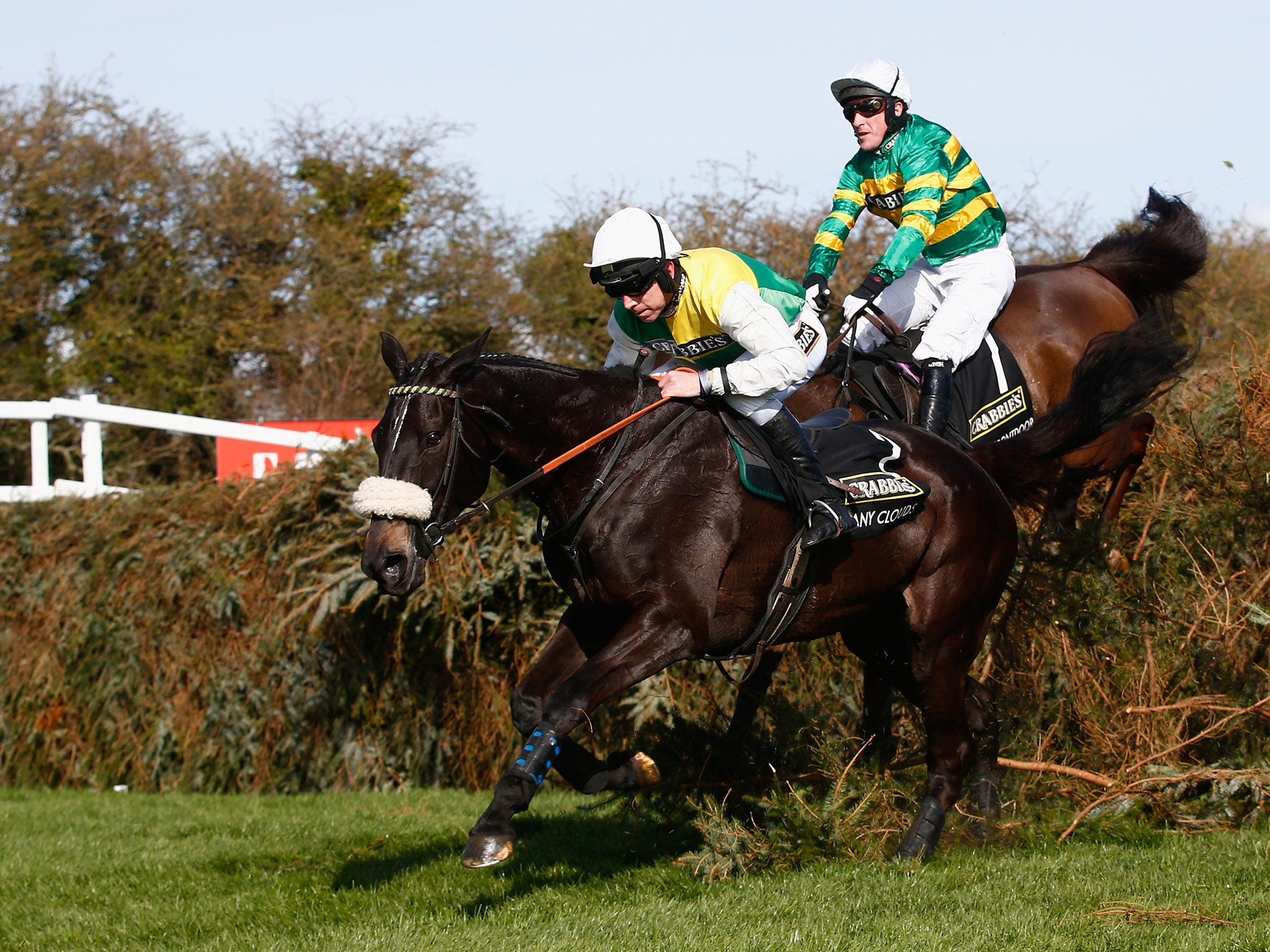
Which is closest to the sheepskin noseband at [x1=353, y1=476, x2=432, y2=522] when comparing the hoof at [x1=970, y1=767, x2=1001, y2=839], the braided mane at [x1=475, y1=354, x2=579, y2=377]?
the braided mane at [x1=475, y1=354, x2=579, y2=377]

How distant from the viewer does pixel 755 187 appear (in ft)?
39.3

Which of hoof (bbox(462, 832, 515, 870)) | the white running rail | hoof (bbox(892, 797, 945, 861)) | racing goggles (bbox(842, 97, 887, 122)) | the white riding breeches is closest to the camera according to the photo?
hoof (bbox(462, 832, 515, 870))

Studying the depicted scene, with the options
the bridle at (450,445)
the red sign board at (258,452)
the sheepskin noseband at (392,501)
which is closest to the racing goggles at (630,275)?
the bridle at (450,445)

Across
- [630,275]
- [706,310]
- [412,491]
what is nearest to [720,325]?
[706,310]

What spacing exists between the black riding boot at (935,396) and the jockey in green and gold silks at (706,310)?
1.15 m

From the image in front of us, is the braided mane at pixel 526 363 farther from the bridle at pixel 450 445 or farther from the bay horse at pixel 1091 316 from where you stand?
the bay horse at pixel 1091 316

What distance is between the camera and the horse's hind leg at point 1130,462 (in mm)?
6875

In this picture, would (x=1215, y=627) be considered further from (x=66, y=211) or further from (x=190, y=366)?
(x=66, y=211)

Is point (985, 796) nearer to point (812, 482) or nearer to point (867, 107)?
point (812, 482)

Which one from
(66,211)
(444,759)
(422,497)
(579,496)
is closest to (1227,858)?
(579,496)

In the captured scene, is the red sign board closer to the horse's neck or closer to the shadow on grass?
the shadow on grass

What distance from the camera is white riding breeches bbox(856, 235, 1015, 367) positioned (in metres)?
6.33

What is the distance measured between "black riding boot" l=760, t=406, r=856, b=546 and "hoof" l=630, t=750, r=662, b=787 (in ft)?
3.50

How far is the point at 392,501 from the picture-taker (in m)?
4.21
